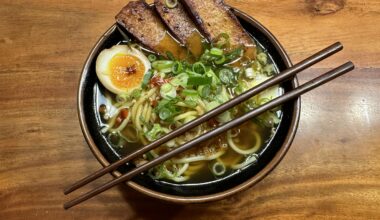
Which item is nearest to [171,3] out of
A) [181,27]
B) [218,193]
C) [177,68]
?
[181,27]

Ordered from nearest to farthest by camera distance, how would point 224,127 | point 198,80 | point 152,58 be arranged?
point 224,127
point 198,80
point 152,58

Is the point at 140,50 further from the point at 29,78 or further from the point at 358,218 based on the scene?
the point at 358,218

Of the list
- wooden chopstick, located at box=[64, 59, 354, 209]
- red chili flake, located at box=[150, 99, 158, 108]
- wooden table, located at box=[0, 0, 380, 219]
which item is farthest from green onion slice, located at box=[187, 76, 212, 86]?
wooden table, located at box=[0, 0, 380, 219]

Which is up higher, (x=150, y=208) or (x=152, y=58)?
(x=152, y=58)

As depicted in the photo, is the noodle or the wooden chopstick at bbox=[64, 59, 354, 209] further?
the noodle

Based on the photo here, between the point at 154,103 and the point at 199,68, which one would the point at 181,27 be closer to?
the point at 199,68

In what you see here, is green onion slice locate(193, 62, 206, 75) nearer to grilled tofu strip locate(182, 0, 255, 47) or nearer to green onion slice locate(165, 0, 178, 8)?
grilled tofu strip locate(182, 0, 255, 47)
